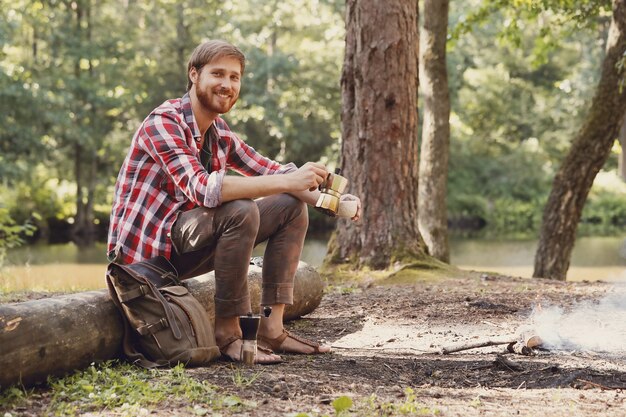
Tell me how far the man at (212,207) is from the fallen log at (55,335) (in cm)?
36

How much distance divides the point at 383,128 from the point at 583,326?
10.4ft

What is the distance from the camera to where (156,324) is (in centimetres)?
371

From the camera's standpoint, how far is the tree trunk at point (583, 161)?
954 centimetres

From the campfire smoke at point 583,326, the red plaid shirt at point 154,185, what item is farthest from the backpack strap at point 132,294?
the campfire smoke at point 583,326

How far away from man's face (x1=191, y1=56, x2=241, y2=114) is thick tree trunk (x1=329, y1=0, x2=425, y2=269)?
3598 millimetres

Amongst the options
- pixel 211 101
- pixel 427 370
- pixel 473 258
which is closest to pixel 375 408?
pixel 427 370

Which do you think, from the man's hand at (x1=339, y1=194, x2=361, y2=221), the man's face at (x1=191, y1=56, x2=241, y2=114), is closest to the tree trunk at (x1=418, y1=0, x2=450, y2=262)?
the man's hand at (x1=339, y1=194, x2=361, y2=221)

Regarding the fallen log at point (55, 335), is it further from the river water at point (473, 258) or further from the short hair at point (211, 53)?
the river water at point (473, 258)

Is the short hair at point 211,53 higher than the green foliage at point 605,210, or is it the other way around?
the short hair at point 211,53

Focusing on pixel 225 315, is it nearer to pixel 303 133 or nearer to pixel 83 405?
pixel 83 405

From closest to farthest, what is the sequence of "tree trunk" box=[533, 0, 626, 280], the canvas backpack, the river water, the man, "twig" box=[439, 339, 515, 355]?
the canvas backpack < the man < "twig" box=[439, 339, 515, 355] < "tree trunk" box=[533, 0, 626, 280] < the river water

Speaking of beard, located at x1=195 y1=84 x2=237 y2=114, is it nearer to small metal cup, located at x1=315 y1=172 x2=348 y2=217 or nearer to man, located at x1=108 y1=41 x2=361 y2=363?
man, located at x1=108 y1=41 x2=361 y2=363

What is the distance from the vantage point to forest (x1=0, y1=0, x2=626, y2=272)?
2408 cm

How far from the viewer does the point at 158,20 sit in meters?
27.7
